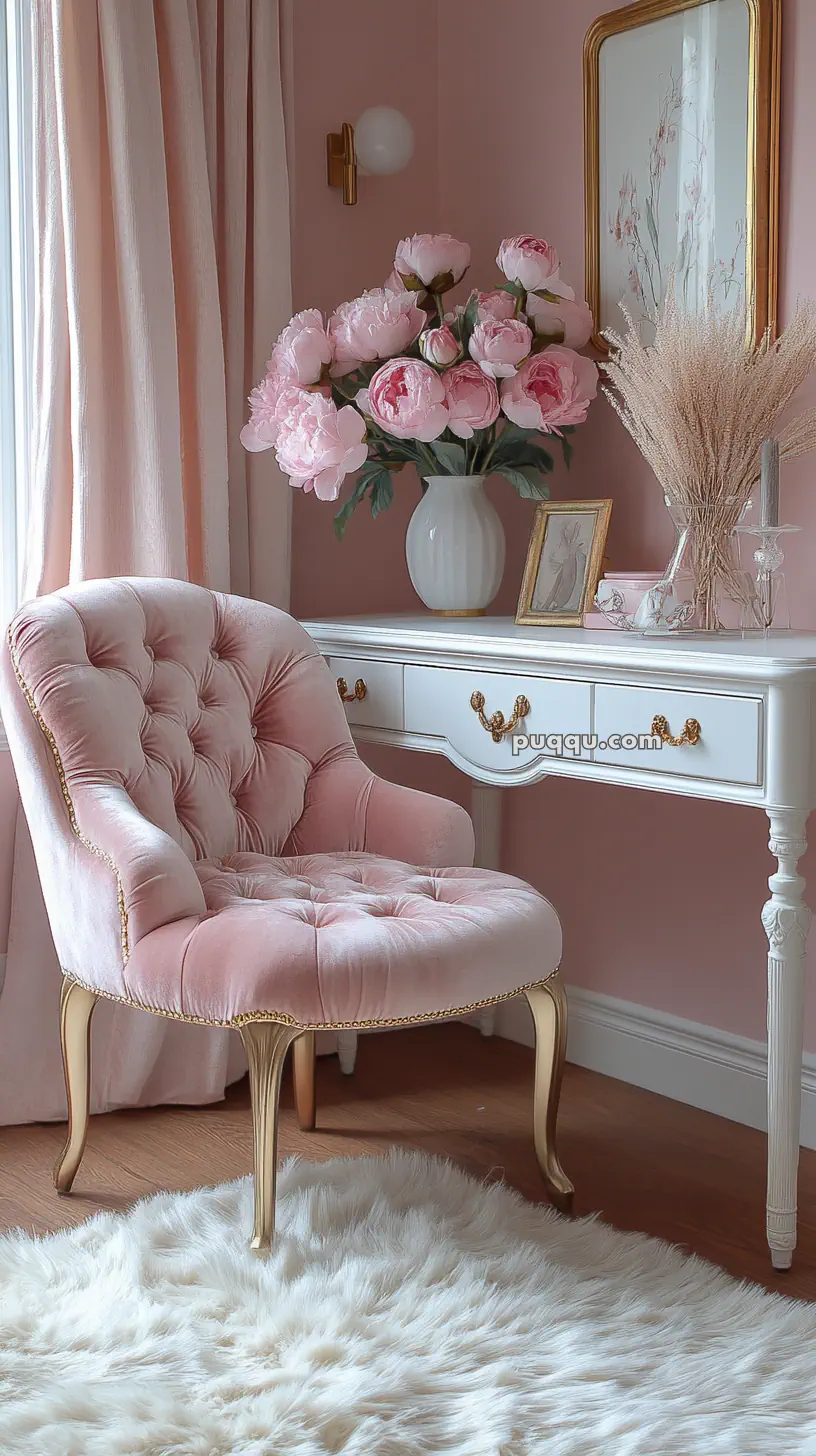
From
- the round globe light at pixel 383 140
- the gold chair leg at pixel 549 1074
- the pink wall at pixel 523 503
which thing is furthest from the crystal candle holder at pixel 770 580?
the round globe light at pixel 383 140

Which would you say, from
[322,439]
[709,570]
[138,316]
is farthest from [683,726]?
[138,316]

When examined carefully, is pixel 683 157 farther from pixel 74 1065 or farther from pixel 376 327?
pixel 74 1065

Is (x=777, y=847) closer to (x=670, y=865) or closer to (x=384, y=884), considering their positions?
(x=384, y=884)

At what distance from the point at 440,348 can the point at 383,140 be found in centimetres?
64

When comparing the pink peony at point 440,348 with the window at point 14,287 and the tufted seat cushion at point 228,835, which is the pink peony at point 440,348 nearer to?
the tufted seat cushion at point 228,835

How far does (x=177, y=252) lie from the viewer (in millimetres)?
2500

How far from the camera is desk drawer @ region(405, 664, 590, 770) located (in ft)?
6.72

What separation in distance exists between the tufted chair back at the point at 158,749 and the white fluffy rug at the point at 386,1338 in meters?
0.42

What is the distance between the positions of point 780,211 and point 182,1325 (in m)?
1.82

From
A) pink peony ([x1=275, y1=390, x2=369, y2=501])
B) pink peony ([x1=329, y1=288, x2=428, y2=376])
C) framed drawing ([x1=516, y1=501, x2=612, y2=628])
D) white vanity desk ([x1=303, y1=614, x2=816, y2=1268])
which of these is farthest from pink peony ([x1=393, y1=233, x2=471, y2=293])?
white vanity desk ([x1=303, y1=614, x2=816, y2=1268])

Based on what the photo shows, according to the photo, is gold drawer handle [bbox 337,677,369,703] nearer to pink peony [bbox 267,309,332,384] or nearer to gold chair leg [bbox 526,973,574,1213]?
pink peony [bbox 267,309,332,384]

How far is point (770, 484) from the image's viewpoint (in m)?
2.05

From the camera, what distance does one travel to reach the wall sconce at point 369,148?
2688mm

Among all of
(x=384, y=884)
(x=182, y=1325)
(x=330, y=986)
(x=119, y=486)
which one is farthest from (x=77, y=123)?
(x=182, y=1325)
